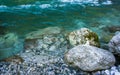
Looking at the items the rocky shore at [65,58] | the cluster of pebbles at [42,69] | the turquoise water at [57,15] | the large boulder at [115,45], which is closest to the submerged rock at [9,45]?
the rocky shore at [65,58]

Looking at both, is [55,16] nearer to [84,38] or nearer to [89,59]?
[84,38]

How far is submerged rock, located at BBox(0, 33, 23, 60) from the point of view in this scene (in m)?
7.83

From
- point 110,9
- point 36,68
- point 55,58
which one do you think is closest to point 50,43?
point 55,58

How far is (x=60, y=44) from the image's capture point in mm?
8461

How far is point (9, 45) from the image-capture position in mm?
8383

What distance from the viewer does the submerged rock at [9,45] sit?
7.83m

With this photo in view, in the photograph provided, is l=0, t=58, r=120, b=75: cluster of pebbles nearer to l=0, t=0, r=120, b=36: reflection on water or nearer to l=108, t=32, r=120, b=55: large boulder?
l=108, t=32, r=120, b=55: large boulder

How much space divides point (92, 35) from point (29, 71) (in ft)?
9.14

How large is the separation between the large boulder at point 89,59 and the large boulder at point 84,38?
3.23 feet

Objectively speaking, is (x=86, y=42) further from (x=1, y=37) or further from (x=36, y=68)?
(x=1, y=37)

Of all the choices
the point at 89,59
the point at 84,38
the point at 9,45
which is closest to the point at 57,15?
the point at 84,38

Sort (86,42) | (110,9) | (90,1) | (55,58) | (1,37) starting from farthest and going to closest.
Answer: (90,1) < (110,9) < (1,37) < (86,42) < (55,58)

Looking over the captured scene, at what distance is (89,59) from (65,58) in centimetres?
82

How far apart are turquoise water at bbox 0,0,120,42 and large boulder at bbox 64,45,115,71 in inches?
97.4
